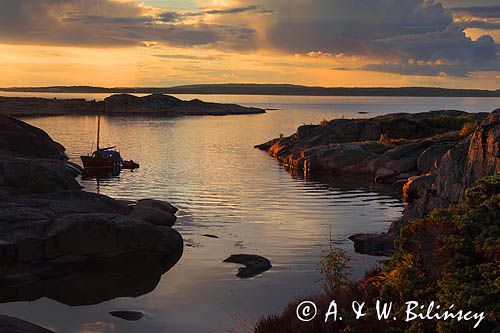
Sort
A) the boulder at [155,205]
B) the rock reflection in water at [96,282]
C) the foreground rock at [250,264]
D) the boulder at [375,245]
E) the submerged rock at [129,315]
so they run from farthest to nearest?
the boulder at [155,205], the boulder at [375,245], the foreground rock at [250,264], the rock reflection in water at [96,282], the submerged rock at [129,315]

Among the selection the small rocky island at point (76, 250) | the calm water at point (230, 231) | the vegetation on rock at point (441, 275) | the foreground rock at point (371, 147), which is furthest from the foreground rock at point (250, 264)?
the foreground rock at point (371, 147)

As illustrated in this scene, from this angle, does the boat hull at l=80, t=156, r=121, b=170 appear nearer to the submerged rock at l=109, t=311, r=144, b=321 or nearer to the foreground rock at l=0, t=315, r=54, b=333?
the submerged rock at l=109, t=311, r=144, b=321

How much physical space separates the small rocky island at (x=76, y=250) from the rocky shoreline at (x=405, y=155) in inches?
428

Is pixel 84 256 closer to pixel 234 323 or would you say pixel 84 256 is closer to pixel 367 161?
pixel 234 323

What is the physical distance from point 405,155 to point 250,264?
3694cm

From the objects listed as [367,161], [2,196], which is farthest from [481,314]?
[367,161]

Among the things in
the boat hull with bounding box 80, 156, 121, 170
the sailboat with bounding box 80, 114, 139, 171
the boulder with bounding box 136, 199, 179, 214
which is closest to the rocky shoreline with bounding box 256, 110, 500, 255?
the boulder with bounding box 136, 199, 179, 214

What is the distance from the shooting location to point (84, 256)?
28.6 meters

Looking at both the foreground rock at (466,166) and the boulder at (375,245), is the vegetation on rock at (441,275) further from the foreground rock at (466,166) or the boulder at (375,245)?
the boulder at (375,245)

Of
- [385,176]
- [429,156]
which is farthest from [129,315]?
[385,176]

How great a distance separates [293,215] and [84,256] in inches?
676

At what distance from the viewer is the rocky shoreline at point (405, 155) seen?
28.0 metres

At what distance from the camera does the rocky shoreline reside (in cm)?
2795

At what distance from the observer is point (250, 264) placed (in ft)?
95.5
